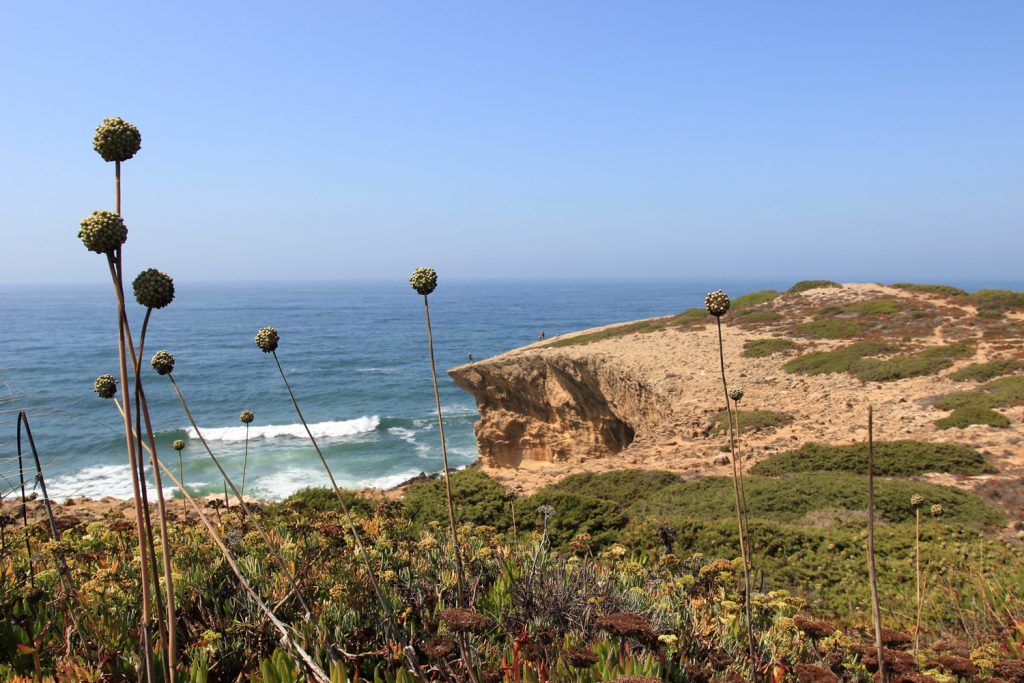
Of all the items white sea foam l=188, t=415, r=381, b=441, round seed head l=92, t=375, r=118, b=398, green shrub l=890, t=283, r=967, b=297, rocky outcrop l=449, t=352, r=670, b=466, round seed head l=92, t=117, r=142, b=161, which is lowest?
white sea foam l=188, t=415, r=381, b=441

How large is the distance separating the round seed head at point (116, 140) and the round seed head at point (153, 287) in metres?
0.32

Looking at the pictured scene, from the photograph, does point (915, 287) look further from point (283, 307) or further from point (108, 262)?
point (283, 307)

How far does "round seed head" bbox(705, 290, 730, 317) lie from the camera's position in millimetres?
2743

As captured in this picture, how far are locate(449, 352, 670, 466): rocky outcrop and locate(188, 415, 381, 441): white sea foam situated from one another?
49.0 feet

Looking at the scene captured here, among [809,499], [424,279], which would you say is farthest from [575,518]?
[424,279]

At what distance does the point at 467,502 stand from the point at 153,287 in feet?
34.6

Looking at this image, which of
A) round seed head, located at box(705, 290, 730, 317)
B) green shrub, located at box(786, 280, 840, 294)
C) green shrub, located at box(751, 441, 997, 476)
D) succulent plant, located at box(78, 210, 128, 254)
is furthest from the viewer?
green shrub, located at box(786, 280, 840, 294)

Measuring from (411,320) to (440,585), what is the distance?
113 m

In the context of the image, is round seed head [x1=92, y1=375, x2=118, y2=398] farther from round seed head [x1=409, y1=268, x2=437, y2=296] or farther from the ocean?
round seed head [x1=409, y1=268, x2=437, y2=296]

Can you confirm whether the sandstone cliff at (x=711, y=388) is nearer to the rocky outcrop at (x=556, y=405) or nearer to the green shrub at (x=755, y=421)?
the rocky outcrop at (x=556, y=405)

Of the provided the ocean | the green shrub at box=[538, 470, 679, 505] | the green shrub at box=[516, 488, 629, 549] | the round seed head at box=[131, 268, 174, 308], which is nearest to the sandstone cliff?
the green shrub at box=[538, 470, 679, 505]

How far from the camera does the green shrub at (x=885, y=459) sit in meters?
12.4

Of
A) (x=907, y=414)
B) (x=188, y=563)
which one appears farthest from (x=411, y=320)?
(x=188, y=563)

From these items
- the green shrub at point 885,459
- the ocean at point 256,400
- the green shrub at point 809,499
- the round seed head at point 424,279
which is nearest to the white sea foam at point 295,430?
the ocean at point 256,400
